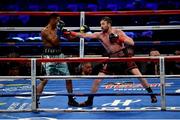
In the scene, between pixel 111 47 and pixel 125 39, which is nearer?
pixel 125 39

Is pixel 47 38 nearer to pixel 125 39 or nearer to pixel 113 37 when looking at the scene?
pixel 113 37

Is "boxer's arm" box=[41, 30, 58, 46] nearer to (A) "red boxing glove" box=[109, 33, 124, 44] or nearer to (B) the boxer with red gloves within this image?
(B) the boxer with red gloves

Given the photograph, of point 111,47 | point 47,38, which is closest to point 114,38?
point 111,47

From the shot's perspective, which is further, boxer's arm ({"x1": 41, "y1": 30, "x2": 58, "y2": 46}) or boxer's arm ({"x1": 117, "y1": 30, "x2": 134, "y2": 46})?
boxer's arm ({"x1": 41, "y1": 30, "x2": 58, "y2": 46})

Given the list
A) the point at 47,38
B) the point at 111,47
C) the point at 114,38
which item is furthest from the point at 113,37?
the point at 47,38

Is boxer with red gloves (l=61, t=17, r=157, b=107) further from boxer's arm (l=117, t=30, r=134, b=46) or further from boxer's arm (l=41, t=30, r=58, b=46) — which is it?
boxer's arm (l=41, t=30, r=58, b=46)

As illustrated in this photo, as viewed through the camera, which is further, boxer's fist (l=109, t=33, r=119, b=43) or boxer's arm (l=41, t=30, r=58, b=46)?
boxer's arm (l=41, t=30, r=58, b=46)

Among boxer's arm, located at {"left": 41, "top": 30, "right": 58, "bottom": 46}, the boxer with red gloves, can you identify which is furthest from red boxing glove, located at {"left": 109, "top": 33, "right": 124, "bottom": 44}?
boxer's arm, located at {"left": 41, "top": 30, "right": 58, "bottom": 46}

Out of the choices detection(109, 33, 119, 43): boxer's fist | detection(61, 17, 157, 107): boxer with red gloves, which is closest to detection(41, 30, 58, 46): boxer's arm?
detection(61, 17, 157, 107): boxer with red gloves

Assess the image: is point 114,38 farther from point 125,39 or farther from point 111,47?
point 111,47

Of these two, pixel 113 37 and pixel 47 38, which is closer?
pixel 113 37

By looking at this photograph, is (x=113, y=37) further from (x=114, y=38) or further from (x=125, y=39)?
(x=125, y=39)
